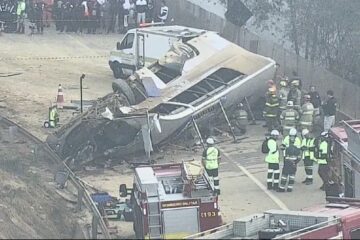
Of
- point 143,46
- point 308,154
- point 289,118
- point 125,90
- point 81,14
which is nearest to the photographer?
point 308,154

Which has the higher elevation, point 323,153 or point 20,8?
point 20,8

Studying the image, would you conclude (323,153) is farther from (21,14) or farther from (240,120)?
(21,14)

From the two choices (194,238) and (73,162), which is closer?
(194,238)

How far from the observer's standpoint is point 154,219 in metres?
16.0

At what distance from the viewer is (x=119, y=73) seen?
105 feet

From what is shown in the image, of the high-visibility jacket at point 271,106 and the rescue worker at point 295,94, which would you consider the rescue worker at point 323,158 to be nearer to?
the high-visibility jacket at point 271,106

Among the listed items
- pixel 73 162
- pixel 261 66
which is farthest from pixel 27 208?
pixel 261 66

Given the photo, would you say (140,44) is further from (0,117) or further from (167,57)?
(0,117)

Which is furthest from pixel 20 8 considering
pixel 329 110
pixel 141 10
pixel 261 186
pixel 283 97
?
pixel 261 186

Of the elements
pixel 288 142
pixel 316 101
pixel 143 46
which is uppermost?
pixel 143 46

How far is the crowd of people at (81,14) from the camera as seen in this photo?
1491 inches

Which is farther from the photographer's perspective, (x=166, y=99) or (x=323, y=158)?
(x=166, y=99)

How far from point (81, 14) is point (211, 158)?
64.6 feet

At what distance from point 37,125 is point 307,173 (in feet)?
26.9
